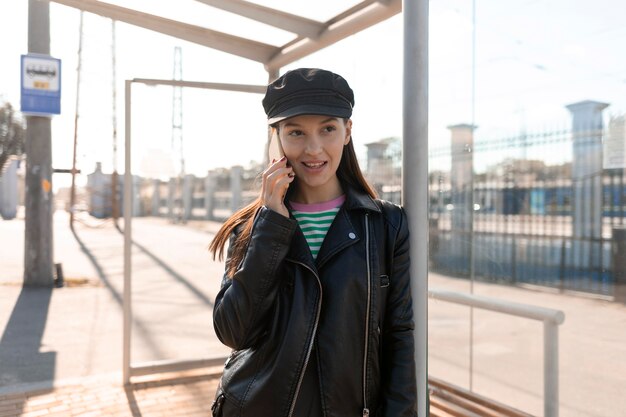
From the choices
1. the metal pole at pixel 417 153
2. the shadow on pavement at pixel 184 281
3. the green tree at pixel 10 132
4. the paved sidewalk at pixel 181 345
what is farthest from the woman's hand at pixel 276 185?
the green tree at pixel 10 132

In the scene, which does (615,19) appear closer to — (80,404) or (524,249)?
(524,249)

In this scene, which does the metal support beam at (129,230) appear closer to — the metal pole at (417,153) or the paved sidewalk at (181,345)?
the paved sidewalk at (181,345)

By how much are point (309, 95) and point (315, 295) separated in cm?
52

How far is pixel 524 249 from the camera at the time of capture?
13.0 feet

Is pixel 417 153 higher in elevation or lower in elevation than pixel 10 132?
lower

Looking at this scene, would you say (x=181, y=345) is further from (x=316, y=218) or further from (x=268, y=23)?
(x=316, y=218)

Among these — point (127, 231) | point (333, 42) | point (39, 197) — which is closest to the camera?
point (333, 42)

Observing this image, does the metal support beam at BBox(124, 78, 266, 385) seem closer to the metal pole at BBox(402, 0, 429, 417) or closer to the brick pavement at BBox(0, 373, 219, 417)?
the brick pavement at BBox(0, 373, 219, 417)

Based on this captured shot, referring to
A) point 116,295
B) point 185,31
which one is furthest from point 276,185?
point 116,295

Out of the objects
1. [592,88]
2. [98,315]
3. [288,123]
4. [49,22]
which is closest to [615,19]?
[592,88]

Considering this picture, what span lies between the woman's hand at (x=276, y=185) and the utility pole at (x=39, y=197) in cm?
786

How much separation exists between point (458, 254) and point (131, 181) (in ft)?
8.12

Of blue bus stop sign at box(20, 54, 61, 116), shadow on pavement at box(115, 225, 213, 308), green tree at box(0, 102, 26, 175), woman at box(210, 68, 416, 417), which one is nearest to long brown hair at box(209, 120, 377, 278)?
woman at box(210, 68, 416, 417)

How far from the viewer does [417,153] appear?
1.58m
